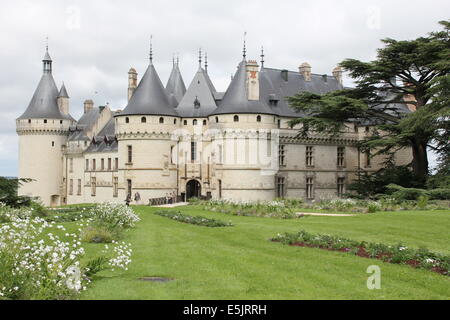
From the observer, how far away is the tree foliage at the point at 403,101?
30.4m

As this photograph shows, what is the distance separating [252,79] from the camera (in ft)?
123

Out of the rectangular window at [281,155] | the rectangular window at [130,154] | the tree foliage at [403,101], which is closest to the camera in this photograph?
the tree foliage at [403,101]

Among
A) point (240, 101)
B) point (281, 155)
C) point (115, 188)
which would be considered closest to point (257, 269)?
point (240, 101)

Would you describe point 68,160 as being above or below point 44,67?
below

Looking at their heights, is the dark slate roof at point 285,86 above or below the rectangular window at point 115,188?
above

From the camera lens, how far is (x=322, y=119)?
3503cm

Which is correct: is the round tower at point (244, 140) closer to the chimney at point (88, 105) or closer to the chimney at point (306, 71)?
the chimney at point (306, 71)

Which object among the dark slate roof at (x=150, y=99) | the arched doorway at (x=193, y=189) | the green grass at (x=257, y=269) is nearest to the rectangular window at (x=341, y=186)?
the arched doorway at (x=193, y=189)

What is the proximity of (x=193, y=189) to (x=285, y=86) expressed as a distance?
11422mm

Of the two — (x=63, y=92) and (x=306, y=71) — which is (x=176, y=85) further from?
(x=63, y=92)

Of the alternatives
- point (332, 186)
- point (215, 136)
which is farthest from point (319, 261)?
point (332, 186)

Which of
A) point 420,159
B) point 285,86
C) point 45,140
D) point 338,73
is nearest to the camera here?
point 420,159

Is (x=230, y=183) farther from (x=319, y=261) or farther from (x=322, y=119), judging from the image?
(x=319, y=261)

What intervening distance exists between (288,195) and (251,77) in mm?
9985
